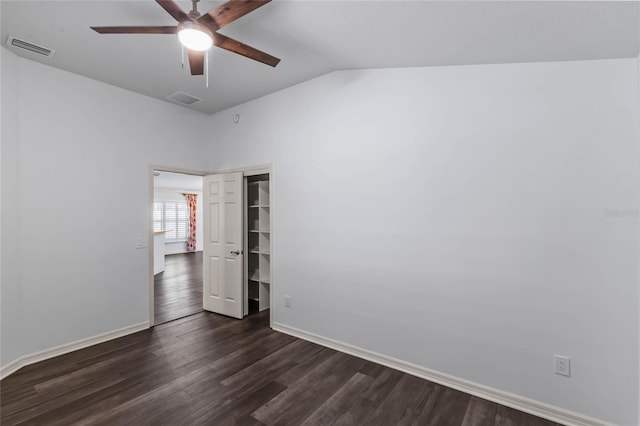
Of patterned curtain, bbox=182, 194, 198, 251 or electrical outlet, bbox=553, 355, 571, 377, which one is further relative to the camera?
patterned curtain, bbox=182, 194, 198, 251

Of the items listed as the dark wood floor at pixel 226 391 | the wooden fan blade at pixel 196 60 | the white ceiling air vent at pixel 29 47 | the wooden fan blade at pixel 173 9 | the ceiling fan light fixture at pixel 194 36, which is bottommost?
the dark wood floor at pixel 226 391

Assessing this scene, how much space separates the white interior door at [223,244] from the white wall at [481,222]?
1061 mm

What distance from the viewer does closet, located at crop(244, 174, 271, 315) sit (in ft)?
13.9

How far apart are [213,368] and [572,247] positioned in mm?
3182

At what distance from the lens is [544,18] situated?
168cm

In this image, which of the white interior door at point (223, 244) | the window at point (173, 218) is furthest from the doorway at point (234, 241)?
the window at point (173, 218)

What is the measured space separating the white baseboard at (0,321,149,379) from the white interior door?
0.95 metres

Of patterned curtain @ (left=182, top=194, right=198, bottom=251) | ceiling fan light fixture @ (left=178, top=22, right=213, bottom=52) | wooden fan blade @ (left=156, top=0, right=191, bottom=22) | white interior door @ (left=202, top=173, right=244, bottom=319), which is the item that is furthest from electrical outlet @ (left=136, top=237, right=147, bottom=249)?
patterned curtain @ (left=182, top=194, right=198, bottom=251)

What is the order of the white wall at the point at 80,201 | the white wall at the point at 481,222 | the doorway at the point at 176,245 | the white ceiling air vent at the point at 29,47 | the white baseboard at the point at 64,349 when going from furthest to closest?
the doorway at the point at 176,245 < the white wall at the point at 80,201 < the white baseboard at the point at 64,349 < the white ceiling air vent at the point at 29,47 < the white wall at the point at 481,222

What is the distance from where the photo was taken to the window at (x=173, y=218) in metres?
10.4

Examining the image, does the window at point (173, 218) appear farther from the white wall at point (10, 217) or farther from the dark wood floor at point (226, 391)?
the dark wood floor at point (226, 391)

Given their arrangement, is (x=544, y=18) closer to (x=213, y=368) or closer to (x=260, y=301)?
(x=213, y=368)

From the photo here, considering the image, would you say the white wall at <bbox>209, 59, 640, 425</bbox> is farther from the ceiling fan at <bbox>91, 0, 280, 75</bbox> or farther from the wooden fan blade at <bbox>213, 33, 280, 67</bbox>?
the ceiling fan at <bbox>91, 0, 280, 75</bbox>

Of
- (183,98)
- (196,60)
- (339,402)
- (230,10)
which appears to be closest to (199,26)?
(230,10)
